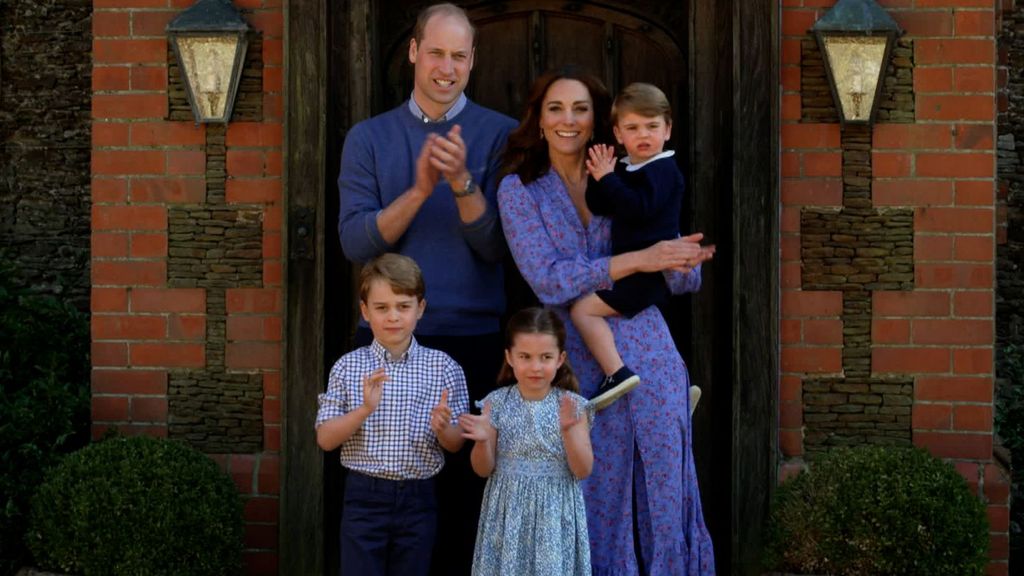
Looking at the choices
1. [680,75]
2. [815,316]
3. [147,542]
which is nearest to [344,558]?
[147,542]

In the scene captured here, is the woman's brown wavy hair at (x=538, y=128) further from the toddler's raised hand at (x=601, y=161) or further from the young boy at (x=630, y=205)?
the toddler's raised hand at (x=601, y=161)

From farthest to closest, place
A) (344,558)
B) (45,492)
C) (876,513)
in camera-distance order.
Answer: (45,492)
(876,513)
(344,558)

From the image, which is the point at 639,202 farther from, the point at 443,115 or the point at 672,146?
the point at 672,146

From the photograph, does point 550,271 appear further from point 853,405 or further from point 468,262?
point 853,405

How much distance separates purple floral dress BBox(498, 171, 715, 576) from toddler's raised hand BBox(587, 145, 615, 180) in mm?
191

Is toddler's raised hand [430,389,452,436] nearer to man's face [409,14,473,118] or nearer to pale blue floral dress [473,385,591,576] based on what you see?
pale blue floral dress [473,385,591,576]

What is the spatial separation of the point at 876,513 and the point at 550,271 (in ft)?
4.26

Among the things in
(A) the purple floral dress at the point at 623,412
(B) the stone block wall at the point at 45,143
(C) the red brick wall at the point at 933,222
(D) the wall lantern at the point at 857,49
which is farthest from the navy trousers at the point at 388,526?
(B) the stone block wall at the point at 45,143

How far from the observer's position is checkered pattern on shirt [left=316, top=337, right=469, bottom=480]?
3705mm

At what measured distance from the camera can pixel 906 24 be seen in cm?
457

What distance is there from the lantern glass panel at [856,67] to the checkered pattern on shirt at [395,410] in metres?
1.83

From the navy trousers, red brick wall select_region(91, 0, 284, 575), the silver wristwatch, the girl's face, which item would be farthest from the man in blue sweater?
red brick wall select_region(91, 0, 284, 575)

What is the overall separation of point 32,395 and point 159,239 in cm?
74

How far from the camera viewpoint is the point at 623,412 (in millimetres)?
3855
